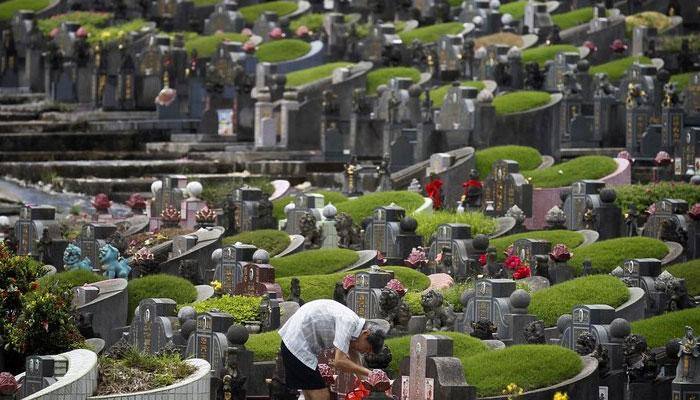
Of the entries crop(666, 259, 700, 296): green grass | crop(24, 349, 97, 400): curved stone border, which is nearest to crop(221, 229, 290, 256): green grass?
crop(666, 259, 700, 296): green grass

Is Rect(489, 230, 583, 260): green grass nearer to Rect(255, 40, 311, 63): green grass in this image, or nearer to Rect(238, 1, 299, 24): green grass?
Rect(255, 40, 311, 63): green grass

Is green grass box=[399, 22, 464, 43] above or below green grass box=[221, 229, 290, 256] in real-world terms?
below

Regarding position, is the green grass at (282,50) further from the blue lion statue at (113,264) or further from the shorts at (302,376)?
the shorts at (302,376)

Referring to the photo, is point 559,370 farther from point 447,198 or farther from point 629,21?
point 629,21

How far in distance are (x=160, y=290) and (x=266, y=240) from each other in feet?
20.6

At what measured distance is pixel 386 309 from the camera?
3669 centimetres

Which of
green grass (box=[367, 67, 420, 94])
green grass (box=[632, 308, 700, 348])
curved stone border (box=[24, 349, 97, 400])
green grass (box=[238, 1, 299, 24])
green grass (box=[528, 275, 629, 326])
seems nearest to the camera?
curved stone border (box=[24, 349, 97, 400])

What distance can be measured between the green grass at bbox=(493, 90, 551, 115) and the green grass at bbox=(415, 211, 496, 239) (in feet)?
33.7

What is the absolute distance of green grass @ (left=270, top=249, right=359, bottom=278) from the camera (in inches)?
1718

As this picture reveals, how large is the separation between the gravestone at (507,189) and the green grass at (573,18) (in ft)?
80.9

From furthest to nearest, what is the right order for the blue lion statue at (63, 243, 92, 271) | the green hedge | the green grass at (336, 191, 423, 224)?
the green grass at (336, 191, 423, 224) → the green hedge → the blue lion statue at (63, 243, 92, 271)

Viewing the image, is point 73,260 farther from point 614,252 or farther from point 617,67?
point 617,67

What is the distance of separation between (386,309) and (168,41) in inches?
1326

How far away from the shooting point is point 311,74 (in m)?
68.7
